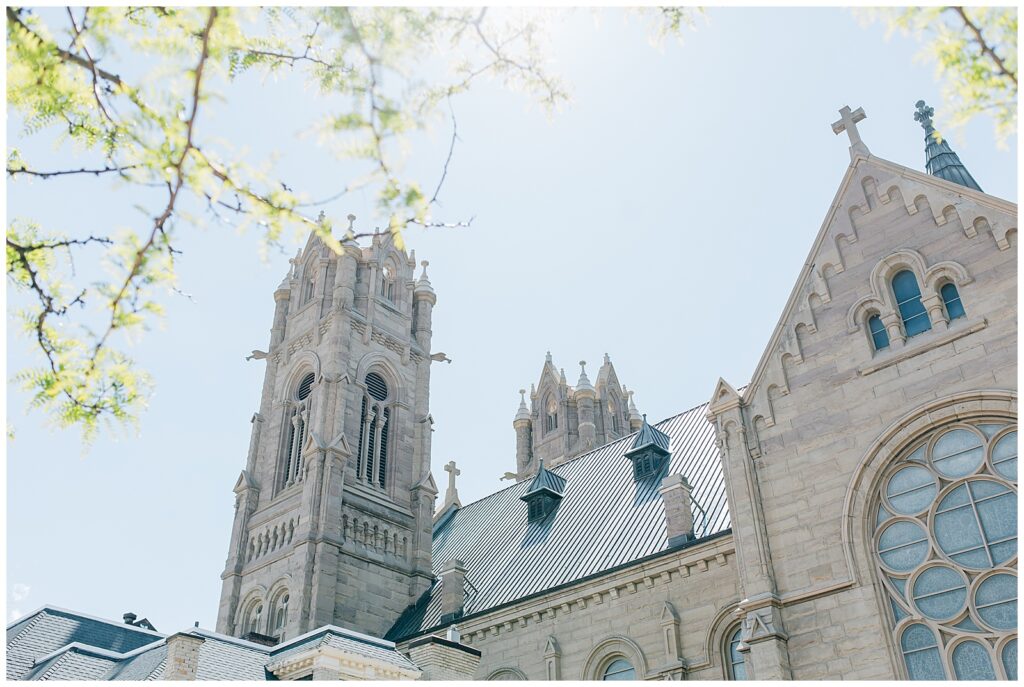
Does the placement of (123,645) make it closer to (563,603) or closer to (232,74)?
(563,603)

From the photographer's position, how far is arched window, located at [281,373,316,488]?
118ft

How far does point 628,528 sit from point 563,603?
3205 millimetres

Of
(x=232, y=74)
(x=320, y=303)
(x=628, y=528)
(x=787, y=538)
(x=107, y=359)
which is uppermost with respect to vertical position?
(x=320, y=303)

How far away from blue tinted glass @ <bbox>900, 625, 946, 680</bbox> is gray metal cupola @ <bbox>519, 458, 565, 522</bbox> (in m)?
17.2

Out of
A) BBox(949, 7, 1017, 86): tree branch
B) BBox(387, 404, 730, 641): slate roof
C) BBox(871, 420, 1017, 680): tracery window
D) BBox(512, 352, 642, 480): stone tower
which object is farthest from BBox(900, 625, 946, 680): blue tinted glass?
BBox(512, 352, 642, 480): stone tower

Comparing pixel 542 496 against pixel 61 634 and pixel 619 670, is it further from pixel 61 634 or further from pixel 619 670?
pixel 61 634

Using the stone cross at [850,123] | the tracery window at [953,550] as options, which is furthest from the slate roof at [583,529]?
the stone cross at [850,123]

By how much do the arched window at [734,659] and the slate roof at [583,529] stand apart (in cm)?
239

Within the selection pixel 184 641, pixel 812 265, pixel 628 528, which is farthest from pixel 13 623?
pixel 812 265

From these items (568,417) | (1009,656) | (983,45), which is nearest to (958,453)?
(1009,656)

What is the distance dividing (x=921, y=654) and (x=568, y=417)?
121ft

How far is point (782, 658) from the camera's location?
1614 cm

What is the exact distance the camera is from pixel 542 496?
32312 mm

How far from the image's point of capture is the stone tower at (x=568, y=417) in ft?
167
